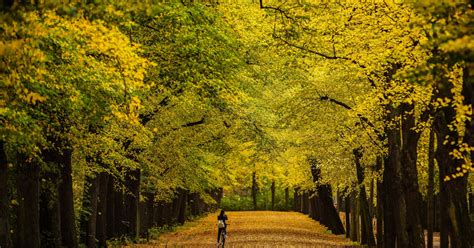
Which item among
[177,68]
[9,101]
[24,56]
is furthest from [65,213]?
[24,56]

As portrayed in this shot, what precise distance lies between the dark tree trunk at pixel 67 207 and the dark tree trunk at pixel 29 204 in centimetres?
435

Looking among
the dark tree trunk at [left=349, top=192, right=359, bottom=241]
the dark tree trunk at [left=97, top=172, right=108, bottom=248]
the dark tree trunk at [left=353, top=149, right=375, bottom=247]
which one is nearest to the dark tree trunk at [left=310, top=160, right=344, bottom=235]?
the dark tree trunk at [left=349, top=192, right=359, bottom=241]

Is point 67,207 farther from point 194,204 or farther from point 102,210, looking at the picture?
point 194,204

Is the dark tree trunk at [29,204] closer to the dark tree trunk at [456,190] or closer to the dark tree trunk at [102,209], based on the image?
the dark tree trunk at [456,190]

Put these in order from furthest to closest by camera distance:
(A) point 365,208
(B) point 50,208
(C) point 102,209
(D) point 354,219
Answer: (D) point 354,219
(A) point 365,208
(C) point 102,209
(B) point 50,208

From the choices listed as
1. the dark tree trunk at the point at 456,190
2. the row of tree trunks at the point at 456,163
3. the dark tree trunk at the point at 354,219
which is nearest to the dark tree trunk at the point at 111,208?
the dark tree trunk at the point at 354,219

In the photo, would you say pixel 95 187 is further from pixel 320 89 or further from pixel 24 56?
pixel 24 56

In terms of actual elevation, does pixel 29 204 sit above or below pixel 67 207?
below

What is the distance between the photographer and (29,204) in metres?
21.8

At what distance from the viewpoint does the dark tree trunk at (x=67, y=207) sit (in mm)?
26797

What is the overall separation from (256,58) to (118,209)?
13.0 m

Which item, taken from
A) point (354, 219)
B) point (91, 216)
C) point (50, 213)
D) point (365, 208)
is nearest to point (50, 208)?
point (50, 213)

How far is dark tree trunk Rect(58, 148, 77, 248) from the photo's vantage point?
26797 millimetres

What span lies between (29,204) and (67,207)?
5256 millimetres
